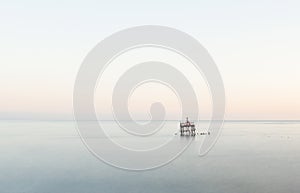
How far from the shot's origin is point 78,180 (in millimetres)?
46375

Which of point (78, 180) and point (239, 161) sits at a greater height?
point (239, 161)

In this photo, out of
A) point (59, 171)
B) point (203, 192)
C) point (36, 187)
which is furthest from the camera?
point (59, 171)

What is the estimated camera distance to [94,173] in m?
52.1

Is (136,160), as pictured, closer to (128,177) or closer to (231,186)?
(128,177)

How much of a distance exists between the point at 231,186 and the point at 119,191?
48.1 ft

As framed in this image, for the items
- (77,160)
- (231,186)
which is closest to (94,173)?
(77,160)

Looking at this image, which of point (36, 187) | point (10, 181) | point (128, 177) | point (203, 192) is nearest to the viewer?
point (203, 192)

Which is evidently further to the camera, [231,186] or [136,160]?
[136,160]

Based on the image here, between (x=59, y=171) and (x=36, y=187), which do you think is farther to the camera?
(x=59, y=171)

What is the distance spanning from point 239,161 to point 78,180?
118ft

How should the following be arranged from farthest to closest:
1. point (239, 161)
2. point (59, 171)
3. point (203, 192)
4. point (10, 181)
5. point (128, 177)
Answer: point (239, 161) < point (59, 171) < point (128, 177) < point (10, 181) < point (203, 192)

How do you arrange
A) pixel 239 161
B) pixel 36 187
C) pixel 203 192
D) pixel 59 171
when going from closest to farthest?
1. pixel 203 192
2. pixel 36 187
3. pixel 59 171
4. pixel 239 161

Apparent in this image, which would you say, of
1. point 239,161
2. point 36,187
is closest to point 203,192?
point 36,187

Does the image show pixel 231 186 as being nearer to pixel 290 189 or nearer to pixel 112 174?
pixel 290 189
